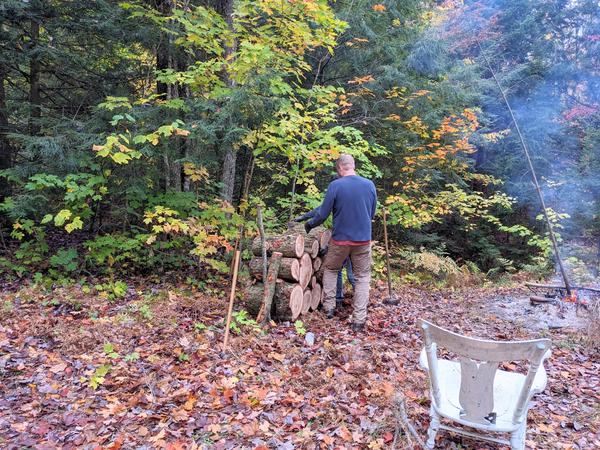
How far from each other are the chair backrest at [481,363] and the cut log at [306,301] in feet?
9.65

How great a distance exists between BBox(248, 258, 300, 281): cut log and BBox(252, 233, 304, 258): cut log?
10 centimetres

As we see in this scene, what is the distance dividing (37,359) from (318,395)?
9.90 feet

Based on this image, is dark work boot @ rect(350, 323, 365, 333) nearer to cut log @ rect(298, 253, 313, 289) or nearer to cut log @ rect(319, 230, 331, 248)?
cut log @ rect(298, 253, 313, 289)

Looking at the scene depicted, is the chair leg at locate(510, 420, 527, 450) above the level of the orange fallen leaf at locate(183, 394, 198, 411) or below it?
above

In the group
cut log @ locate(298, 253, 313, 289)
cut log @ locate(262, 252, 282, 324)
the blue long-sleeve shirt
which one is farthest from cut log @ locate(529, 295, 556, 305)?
cut log @ locate(262, 252, 282, 324)

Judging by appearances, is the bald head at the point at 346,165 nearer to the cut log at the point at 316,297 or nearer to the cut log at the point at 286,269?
the cut log at the point at 286,269

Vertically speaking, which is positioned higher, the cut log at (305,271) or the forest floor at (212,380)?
the cut log at (305,271)

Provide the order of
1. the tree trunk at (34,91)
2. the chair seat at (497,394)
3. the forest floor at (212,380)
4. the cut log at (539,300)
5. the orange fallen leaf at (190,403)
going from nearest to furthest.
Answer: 1. the chair seat at (497,394)
2. the forest floor at (212,380)
3. the orange fallen leaf at (190,403)
4. the cut log at (539,300)
5. the tree trunk at (34,91)

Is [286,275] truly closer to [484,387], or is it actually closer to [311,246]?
[311,246]

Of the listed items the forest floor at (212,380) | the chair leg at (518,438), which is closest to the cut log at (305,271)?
the forest floor at (212,380)

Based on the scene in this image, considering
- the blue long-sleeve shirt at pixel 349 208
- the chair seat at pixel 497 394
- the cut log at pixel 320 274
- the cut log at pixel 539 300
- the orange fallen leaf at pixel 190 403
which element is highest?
the blue long-sleeve shirt at pixel 349 208

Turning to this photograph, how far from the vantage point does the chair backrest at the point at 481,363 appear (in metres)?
2.62

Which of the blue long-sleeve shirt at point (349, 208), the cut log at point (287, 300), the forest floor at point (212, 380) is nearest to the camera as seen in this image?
the forest floor at point (212, 380)

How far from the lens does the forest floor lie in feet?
10.7
